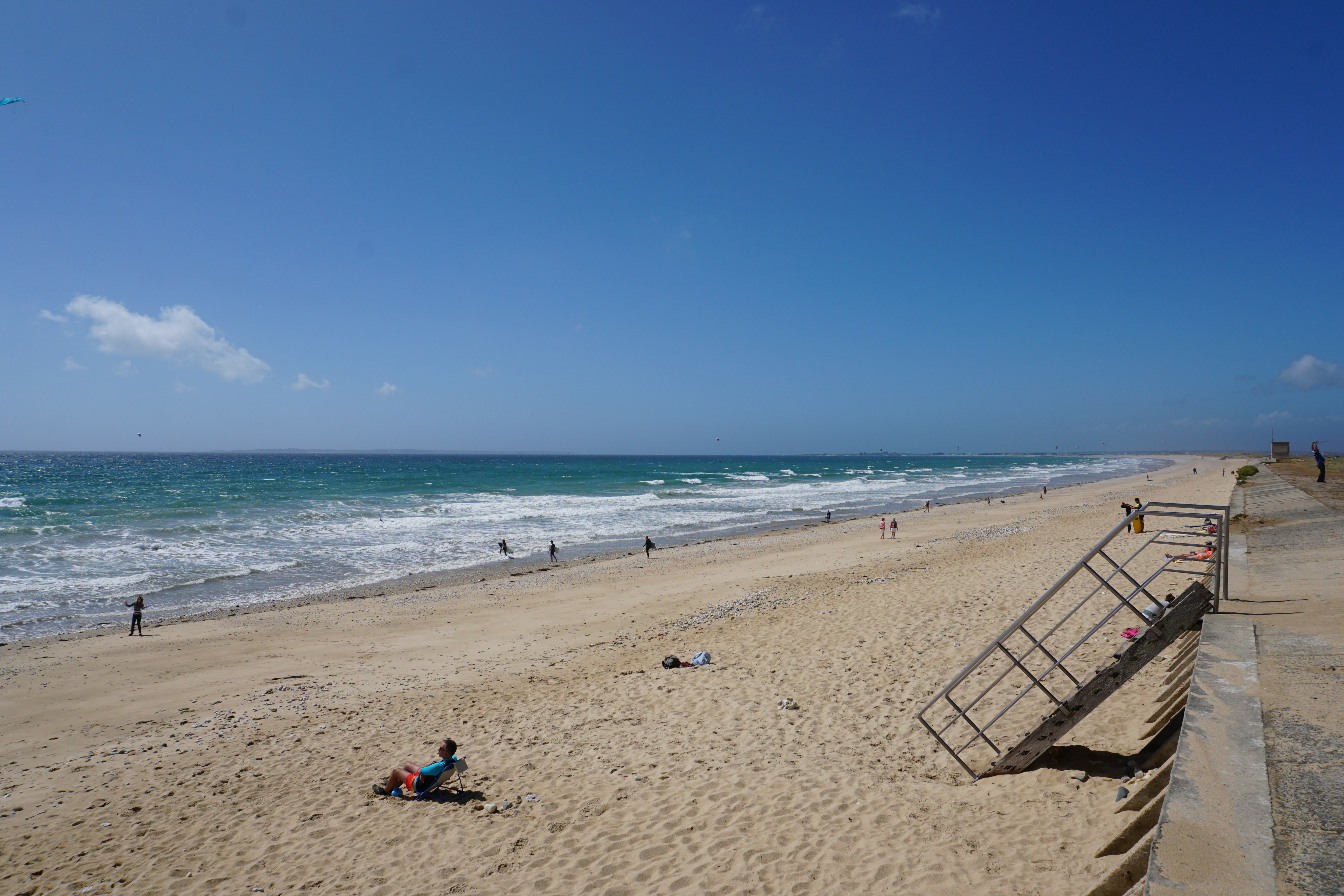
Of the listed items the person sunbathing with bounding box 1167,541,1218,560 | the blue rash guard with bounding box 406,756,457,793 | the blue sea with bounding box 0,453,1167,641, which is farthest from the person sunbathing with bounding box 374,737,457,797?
the blue sea with bounding box 0,453,1167,641

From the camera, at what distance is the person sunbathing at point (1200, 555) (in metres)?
5.58

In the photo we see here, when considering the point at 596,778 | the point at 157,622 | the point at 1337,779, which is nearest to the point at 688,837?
the point at 596,778

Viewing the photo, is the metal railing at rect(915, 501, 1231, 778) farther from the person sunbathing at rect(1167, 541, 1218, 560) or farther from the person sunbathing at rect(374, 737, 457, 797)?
the person sunbathing at rect(374, 737, 457, 797)

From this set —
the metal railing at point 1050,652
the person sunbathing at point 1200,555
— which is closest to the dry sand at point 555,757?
the metal railing at point 1050,652

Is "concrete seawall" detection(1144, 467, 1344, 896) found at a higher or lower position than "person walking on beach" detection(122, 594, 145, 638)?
higher

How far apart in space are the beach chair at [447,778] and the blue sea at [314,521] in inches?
625

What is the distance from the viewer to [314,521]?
38000mm

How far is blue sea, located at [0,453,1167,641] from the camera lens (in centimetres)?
2177

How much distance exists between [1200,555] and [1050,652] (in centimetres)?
672

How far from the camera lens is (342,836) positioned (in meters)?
6.59

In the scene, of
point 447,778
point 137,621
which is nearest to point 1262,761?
point 447,778

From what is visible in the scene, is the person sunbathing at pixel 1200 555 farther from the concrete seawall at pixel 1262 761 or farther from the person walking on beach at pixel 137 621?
the person walking on beach at pixel 137 621

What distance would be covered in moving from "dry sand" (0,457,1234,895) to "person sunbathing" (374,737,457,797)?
5.9 inches

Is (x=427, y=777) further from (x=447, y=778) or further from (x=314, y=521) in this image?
(x=314, y=521)
